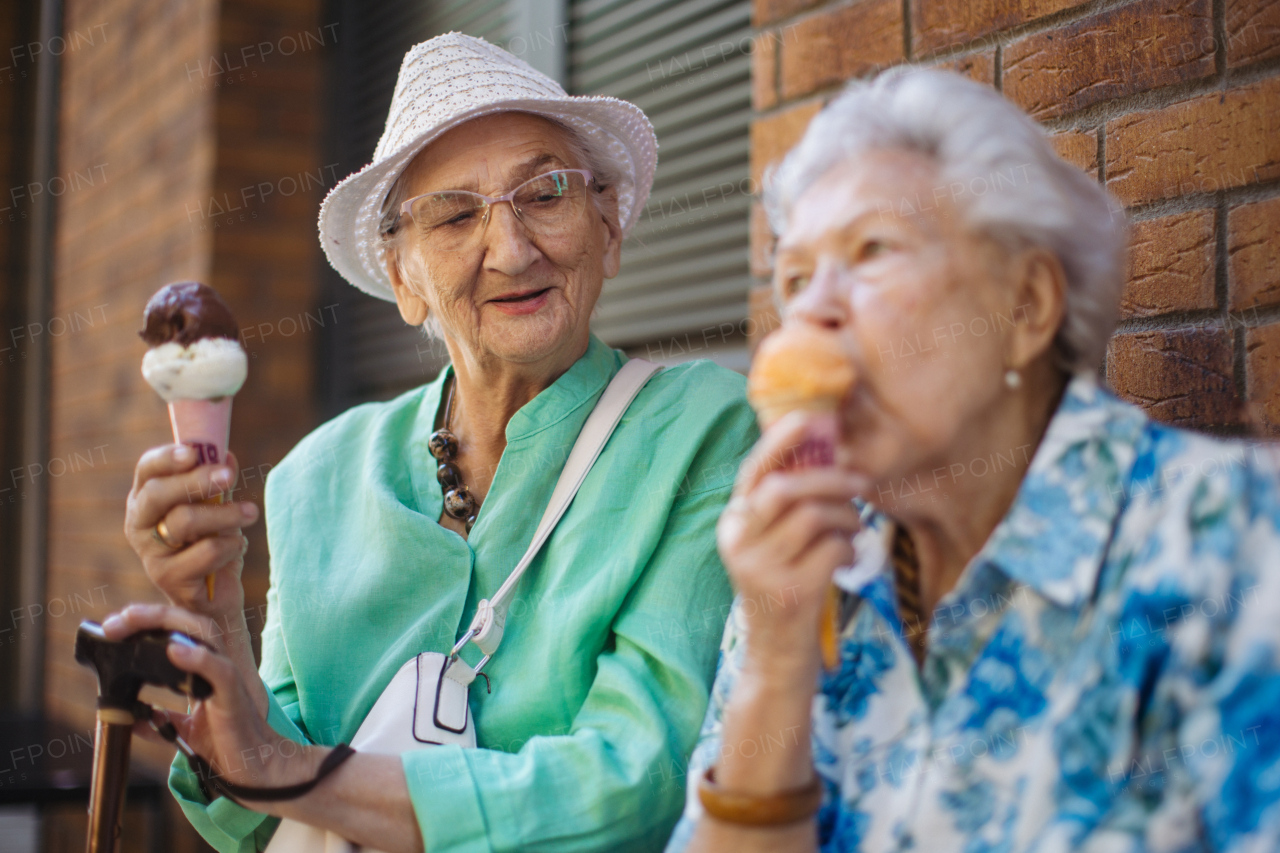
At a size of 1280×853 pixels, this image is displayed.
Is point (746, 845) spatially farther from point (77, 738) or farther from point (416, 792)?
point (77, 738)

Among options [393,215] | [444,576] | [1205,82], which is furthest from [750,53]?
[444,576]

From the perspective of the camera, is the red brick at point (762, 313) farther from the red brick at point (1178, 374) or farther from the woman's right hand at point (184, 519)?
the woman's right hand at point (184, 519)

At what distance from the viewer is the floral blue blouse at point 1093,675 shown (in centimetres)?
96

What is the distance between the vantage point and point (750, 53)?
2.86 metres

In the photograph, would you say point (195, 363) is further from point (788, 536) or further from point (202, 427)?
point (788, 536)

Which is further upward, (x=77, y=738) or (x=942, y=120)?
(x=942, y=120)

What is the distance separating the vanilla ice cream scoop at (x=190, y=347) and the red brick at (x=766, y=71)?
1.22 m

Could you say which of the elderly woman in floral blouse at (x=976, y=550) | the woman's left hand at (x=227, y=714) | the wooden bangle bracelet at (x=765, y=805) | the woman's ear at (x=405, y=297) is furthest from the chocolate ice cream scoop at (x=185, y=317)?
the wooden bangle bracelet at (x=765, y=805)

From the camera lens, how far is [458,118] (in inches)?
76.4

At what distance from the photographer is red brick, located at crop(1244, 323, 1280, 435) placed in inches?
59.3

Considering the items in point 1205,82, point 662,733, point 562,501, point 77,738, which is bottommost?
point 77,738

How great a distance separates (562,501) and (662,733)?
45 centimetres

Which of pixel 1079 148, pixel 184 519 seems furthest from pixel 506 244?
pixel 1079 148

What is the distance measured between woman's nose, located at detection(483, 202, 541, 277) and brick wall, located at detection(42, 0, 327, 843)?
8.38 ft
